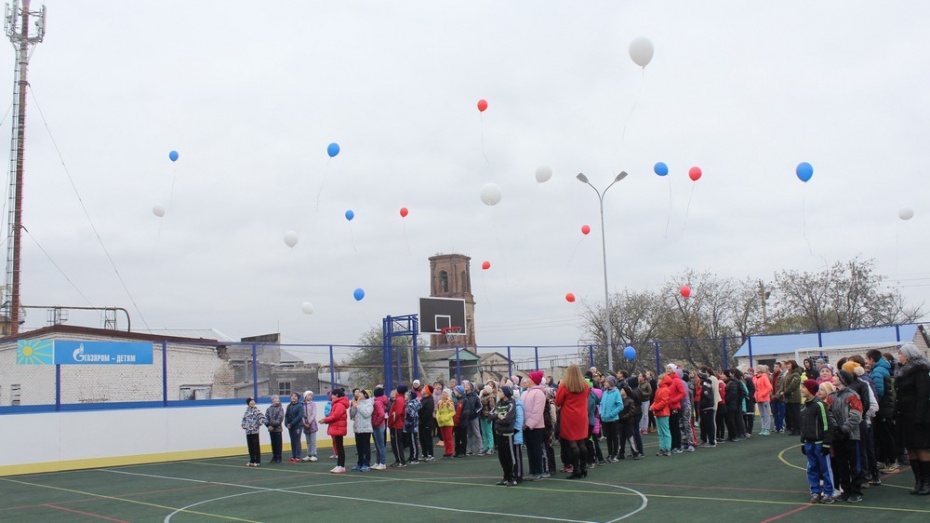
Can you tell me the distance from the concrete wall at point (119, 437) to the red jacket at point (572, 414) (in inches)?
406

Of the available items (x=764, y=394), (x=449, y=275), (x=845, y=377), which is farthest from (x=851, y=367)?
(x=449, y=275)

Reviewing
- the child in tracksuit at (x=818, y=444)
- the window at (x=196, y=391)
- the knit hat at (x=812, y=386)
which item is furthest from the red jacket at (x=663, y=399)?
the window at (x=196, y=391)

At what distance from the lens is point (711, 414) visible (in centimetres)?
1658

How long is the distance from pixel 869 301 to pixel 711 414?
36.3 metres

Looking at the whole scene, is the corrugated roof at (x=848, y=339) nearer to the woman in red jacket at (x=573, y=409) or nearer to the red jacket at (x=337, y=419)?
the woman in red jacket at (x=573, y=409)

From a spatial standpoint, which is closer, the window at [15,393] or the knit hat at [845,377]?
the knit hat at [845,377]

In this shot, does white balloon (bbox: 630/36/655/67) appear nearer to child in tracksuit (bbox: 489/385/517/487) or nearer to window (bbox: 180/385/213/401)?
child in tracksuit (bbox: 489/385/517/487)

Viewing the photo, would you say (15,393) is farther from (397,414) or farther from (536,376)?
(536,376)

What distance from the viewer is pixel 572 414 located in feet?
40.4

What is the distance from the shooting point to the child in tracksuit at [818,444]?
901 cm

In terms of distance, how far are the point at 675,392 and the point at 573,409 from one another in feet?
10.6

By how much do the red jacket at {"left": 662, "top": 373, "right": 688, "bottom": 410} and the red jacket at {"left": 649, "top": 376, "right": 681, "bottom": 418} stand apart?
4 cm

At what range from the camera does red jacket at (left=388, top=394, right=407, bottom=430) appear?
16.1 m

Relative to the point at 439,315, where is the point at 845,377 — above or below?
below
